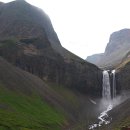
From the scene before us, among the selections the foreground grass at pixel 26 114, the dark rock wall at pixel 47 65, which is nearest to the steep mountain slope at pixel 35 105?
the foreground grass at pixel 26 114

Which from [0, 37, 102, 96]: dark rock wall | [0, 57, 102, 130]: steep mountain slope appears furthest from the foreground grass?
[0, 37, 102, 96]: dark rock wall

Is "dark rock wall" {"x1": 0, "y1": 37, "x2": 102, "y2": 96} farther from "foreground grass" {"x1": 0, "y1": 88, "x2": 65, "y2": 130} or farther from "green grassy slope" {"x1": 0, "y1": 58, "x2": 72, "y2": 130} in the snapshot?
"foreground grass" {"x1": 0, "y1": 88, "x2": 65, "y2": 130}

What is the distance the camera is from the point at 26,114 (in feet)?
377

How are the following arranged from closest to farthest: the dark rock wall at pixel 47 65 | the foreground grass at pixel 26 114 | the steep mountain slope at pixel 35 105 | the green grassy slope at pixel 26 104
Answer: the foreground grass at pixel 26 114 < the green grassy slope at pixel 26 104 < the steep mountain slope at pixel 35 105 < the dark rock wall at pixel 47 65

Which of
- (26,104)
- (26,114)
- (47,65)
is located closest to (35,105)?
(26,104)

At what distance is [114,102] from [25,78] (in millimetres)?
56156

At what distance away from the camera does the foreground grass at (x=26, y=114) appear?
97.9 metres

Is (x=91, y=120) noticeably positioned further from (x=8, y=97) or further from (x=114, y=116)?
(x=8, y=97)

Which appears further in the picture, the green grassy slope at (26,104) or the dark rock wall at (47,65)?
the dark rock wall at (47,65)

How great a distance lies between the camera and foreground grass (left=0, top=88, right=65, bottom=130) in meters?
97.9

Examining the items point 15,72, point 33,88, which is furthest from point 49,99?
point 15,72

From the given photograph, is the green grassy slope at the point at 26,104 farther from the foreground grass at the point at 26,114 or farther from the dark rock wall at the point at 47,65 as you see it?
the dark rock wall at the point at 47,65

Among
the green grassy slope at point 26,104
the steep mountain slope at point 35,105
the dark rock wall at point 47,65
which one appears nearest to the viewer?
the green grassy slope at point 26,104

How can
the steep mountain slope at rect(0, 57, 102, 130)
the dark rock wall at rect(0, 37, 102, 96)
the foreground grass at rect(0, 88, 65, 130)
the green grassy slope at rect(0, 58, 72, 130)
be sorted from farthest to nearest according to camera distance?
1. the dark rock wall at rect(0, 37, 102, 96)
2. the steep mountain slope at rect(0, 57, 102, 130)
3. the green grassy slope at rect(0, 58, 72, 130)
4. the foreground grass at rect(0, 88, 65, 130)
